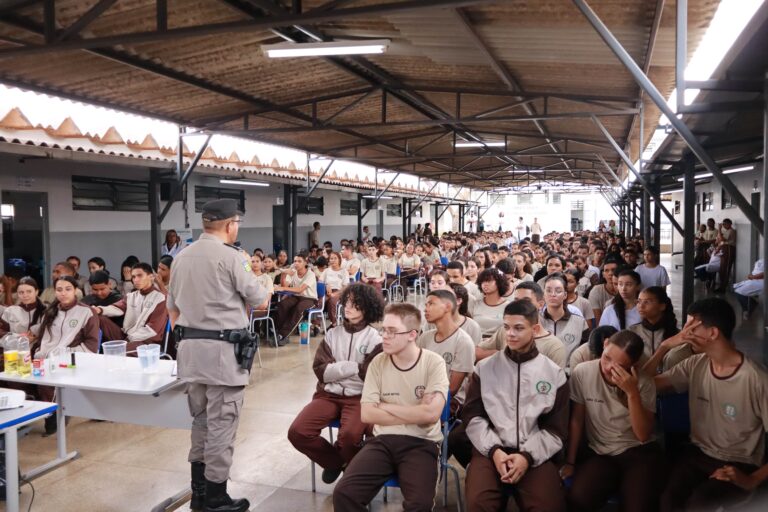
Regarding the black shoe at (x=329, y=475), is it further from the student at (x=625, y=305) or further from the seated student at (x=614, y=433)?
the student at (x=625, y=305)

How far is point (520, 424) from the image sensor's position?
3.19m

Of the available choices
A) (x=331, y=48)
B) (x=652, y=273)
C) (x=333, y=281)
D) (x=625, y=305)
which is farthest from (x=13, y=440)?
(x=652, y=273)

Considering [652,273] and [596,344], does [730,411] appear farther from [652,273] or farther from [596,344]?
[652,273]

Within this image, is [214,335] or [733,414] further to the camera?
[214,335]

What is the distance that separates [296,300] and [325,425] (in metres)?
5.16

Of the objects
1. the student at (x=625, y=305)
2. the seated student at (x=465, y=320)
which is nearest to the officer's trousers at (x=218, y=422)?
the seated student at (x=465, y=320)

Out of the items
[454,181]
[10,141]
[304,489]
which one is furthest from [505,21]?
[454,181]

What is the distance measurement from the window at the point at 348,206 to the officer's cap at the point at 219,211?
57.1 ft

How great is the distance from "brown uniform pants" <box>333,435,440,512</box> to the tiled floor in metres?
0.74

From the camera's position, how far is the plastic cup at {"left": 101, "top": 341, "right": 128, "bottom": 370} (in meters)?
4.32

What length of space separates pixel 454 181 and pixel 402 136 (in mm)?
12520

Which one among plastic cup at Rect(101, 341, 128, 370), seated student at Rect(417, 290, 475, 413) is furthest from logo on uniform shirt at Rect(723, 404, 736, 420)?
plastic cup at Rect(101, 341, 128, 370)

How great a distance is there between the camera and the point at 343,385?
407cm

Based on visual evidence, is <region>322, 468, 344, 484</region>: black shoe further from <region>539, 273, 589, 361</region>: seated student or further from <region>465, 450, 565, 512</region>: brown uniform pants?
<region>539, 273, 589, 361</region>: seated student
